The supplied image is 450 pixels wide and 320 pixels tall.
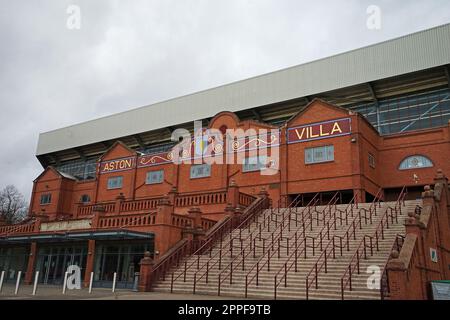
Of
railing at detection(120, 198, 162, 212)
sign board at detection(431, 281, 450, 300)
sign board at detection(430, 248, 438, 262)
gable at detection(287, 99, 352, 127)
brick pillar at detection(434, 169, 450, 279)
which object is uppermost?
gable at detection(287, 99, 352, 127)

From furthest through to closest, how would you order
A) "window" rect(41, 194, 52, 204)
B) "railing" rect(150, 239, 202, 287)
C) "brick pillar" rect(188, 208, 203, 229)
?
"window" rect(41, 194, 52, 204)
"brick pillar" rect(188, 208, 203, 229)
"railing" rect(150, 239, 202, 287)

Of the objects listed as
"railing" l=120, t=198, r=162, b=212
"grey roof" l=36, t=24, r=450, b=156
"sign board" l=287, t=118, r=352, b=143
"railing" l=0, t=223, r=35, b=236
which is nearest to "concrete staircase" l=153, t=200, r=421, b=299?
"sign board" l=287, t=118, r=352, b=143

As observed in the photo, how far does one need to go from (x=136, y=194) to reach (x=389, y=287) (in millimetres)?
28935

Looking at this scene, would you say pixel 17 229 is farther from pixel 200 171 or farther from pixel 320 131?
pixel 320 131

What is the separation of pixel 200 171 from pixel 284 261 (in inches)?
711

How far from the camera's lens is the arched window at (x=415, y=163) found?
93.4 feet

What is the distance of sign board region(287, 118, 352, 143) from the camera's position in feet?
93.6

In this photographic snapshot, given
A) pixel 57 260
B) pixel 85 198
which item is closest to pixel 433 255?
pixel 57 260

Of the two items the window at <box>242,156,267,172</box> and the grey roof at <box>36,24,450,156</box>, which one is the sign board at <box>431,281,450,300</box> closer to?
the window at <box>242,156,267,172</box>

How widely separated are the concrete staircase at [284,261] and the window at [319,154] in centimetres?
551

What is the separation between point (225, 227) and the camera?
22891 millimetres

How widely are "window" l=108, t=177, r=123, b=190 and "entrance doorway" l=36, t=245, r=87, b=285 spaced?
1319cm

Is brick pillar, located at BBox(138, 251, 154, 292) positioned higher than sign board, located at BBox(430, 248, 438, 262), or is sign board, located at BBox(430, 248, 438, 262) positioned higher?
sign board, located at BBox(430, 248, 438, 262)

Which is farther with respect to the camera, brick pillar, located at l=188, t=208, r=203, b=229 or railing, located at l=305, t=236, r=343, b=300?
brick pillar, located at l=188, t=208, r=203, b=229
